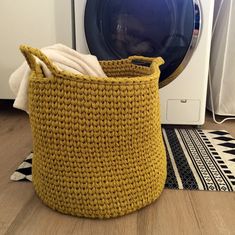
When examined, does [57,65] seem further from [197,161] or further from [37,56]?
[197,161]

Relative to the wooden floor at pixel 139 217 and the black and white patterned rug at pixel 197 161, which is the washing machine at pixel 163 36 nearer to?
the black and white patterned rug at pixel 197 161

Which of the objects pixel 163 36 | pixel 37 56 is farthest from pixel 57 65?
pixel 163 36

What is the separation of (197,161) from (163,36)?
50 centimetres

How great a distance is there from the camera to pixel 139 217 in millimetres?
620

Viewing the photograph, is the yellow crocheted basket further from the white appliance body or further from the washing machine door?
the white appliance body

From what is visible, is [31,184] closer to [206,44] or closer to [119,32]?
[119,32]

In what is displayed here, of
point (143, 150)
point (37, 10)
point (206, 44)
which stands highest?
point (37, 10)

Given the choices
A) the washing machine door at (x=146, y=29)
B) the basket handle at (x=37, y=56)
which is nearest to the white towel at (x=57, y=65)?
the basket handle at (x=37, y=56)

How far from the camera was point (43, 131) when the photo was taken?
60 cm

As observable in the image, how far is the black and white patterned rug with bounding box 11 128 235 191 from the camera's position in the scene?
760 millimetres

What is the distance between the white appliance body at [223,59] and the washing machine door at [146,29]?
30cm

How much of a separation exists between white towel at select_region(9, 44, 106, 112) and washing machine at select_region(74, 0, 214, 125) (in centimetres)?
33

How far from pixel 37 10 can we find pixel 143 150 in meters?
0.88

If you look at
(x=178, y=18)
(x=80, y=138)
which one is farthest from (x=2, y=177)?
(x=178, y=18)
